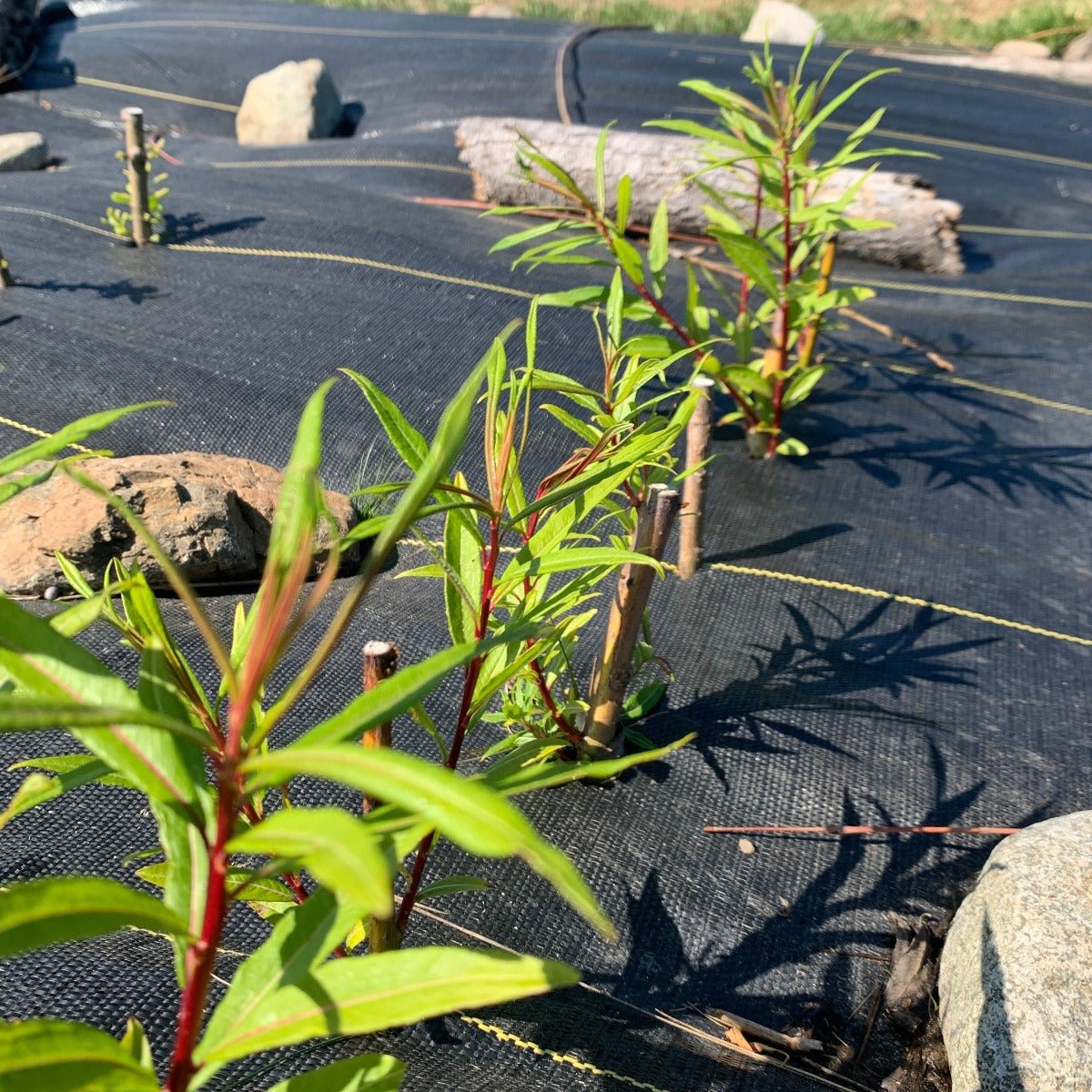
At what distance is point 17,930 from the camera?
0.66 meters

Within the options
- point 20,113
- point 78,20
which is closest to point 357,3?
point 78,20

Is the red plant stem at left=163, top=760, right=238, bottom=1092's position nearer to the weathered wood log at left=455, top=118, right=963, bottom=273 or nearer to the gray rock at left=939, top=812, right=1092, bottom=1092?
the gray rock at left=939, top=812, right=1092, bottom=1092

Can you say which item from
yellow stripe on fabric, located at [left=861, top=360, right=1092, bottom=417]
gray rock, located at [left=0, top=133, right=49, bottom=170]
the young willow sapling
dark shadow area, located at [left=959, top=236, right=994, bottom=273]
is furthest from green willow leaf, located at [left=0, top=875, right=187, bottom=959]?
gray rock, located at [left=0, top=133, right=49, bottom=170]

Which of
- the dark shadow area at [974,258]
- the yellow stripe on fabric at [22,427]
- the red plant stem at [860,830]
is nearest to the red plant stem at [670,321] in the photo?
the red plant stem at [860,830]

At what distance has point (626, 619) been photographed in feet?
5.98

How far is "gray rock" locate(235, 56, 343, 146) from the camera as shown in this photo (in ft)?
20.4

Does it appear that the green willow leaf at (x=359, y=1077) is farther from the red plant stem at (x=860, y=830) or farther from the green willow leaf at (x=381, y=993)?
the red plant stem at (x=860, y=830)

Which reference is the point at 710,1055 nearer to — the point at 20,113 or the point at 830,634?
the point at 830,634

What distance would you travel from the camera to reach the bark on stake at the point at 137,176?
11.9 ft

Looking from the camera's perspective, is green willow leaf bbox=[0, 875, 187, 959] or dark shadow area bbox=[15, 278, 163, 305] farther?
dark shadow area bbox=[15, 278, 163, 305]

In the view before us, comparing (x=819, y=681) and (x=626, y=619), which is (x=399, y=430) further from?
(x=819, y=681)

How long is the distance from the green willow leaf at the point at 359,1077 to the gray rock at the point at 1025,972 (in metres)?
0.99

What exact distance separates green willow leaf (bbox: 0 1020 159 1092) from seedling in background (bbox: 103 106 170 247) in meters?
3.58

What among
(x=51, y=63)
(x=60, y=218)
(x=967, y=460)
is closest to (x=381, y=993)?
(x=967, y=460)
